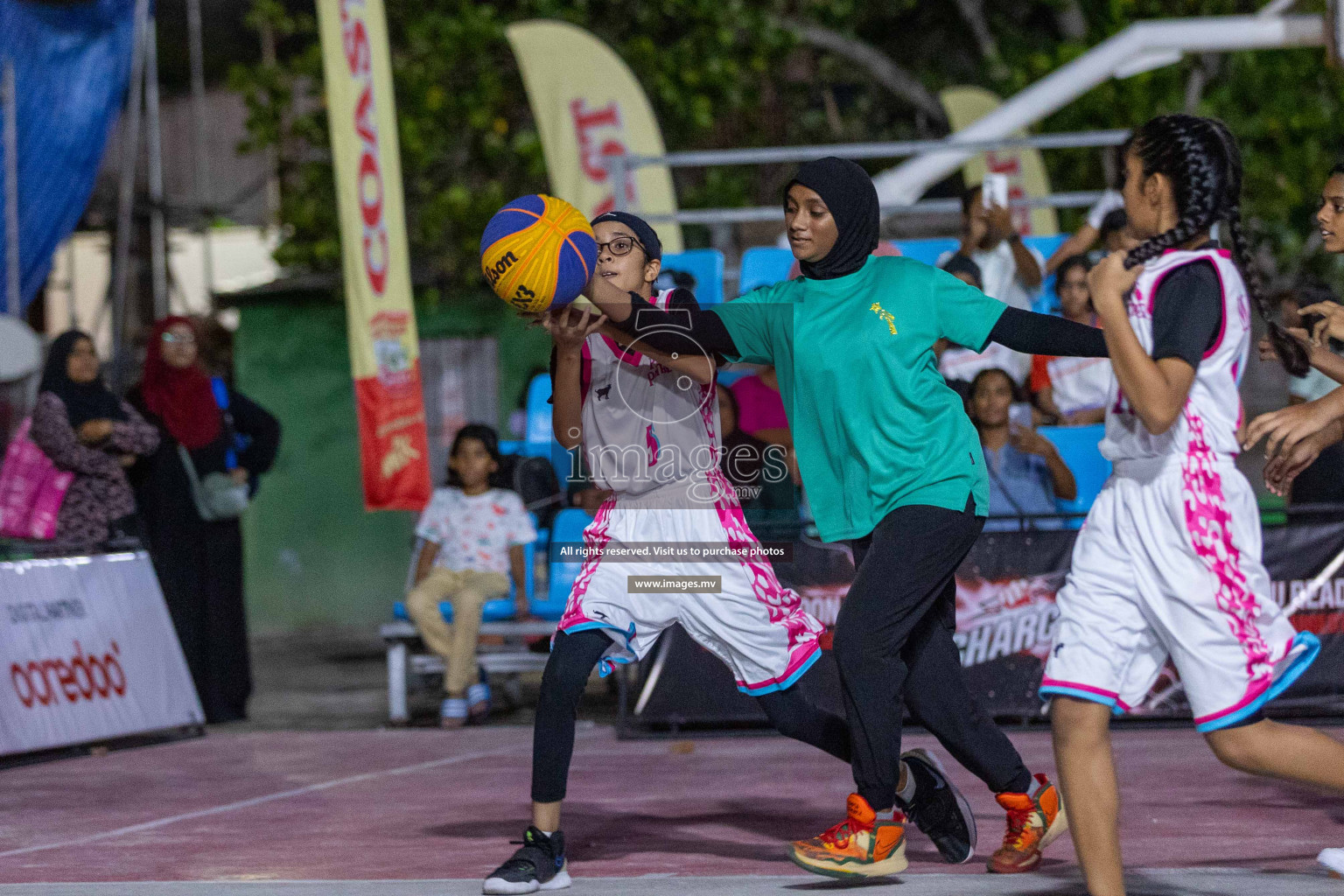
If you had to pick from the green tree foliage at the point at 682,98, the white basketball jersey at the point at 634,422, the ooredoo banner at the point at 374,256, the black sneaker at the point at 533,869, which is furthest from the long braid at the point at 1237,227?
the green tree foliage at the point at 682,98

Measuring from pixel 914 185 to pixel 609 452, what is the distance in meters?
7.85

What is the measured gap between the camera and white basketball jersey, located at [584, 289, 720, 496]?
181 inches

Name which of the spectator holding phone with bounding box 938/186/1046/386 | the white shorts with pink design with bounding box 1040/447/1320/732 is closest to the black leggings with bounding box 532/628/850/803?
the white shorts with pink design with bounding box 1040/447/1320/732

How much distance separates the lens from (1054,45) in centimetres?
1575

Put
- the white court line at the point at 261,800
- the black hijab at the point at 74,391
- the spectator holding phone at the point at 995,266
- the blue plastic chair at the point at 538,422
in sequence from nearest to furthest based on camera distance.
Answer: the white court line at the point at 261,800 → the black hijab at the point at 74,391 → the spectator holding phone at the point at 995,266 → the blue plastic chair at the point at 538,422

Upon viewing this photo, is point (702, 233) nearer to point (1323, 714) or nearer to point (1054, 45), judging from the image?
point (1054, 45)

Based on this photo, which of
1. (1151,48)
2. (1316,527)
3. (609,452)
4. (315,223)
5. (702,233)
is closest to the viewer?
(609,452)

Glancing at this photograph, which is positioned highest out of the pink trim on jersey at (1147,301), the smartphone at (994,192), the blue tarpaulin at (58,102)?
the blue tarpaulin at (58,102)

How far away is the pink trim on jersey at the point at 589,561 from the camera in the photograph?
4.51 m

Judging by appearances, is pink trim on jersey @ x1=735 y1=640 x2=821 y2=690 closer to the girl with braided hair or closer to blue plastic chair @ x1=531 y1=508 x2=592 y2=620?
the girl with braided hair

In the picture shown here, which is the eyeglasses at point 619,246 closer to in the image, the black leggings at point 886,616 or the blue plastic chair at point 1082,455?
the black leggings at point 886,616

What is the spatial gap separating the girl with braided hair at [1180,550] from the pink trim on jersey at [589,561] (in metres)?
→ 1.43

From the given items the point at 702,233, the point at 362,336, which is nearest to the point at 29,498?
the point at 362,336

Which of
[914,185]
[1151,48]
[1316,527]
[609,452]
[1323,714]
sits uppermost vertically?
[1151,48]
